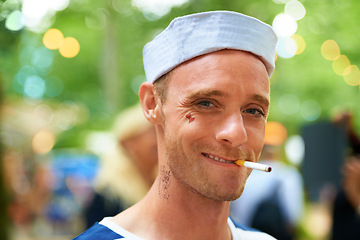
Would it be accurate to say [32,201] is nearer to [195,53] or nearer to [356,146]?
[356,146]

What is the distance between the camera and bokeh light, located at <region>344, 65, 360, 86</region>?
8.23 metres

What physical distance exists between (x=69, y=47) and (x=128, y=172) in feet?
17.7

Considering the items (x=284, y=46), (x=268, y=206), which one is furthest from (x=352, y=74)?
(x=268, y=206)

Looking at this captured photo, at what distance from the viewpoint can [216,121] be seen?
142 centimetres

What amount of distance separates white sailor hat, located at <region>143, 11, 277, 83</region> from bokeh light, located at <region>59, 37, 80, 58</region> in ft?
21.9

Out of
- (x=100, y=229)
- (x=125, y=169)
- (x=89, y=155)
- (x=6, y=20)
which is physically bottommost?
(x=89, y=155)

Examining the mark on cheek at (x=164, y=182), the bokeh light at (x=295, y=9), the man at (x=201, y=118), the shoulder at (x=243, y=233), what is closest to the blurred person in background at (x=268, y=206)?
the bokeh light at (x=295, y=9)

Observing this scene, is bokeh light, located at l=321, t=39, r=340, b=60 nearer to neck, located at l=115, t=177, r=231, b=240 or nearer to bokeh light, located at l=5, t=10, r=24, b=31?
bokeh light, located at l=5, t=10, r=24, b=31

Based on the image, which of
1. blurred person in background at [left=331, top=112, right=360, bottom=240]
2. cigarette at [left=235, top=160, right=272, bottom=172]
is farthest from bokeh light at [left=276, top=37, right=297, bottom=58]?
cigarette at [left=235, top=160, right=272, bottom=172]

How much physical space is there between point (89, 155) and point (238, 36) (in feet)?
33.4

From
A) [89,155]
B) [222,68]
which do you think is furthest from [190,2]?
[89,155]

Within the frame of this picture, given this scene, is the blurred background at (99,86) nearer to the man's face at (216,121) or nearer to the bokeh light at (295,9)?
the bokeh light at (295,9)

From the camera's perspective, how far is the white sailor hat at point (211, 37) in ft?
4.79

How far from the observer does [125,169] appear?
3.46m
